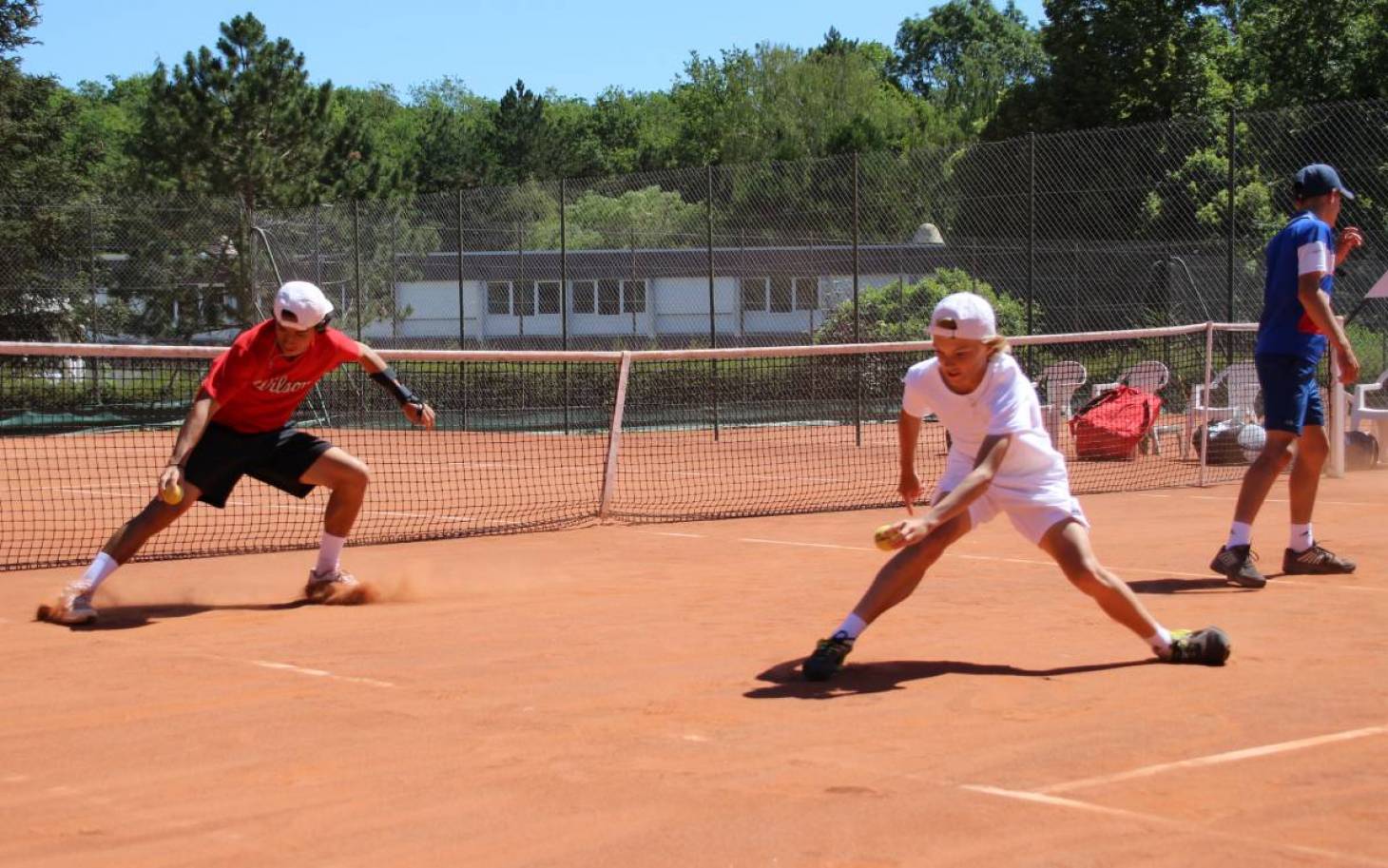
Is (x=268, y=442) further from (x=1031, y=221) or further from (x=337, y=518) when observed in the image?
(x=1031, y=221)

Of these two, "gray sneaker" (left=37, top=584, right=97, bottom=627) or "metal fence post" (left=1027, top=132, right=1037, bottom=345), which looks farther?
"metal fence post" (left=1027, top=132, right=1037, bottom=345)

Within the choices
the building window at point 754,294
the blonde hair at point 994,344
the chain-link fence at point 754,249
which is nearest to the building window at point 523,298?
the chain-link fence at point 754,249

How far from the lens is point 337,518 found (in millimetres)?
7984

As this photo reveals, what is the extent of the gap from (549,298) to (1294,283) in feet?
60.6

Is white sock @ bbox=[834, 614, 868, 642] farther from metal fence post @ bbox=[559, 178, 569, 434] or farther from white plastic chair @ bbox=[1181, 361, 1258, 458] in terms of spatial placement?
metal fence post @ bbox=[559, 178, 569, 434]

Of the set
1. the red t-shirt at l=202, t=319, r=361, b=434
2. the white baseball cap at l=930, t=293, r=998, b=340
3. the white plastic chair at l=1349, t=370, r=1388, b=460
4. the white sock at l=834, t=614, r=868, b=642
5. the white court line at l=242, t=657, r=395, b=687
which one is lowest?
the white court line at l=242, t=657, r=395, b=687

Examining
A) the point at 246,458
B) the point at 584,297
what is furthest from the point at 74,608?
the point at 584,297

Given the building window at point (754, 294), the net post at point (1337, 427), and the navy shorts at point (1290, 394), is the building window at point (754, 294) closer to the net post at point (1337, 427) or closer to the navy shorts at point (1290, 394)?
the net post at point (1337, 427)

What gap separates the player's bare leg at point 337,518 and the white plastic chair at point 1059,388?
10392 millimetres

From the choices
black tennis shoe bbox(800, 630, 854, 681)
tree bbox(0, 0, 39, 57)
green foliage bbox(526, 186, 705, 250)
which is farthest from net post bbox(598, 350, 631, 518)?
tree bbox(0, 0, 39, 57)

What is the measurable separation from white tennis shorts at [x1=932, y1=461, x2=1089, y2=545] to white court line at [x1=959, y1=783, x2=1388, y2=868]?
1.61 m

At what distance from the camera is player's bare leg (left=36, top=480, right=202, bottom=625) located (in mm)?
7180

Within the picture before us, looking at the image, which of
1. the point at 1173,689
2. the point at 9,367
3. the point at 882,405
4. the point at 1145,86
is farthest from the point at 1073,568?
the point at 1145,86

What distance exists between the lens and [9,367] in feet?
70.3
